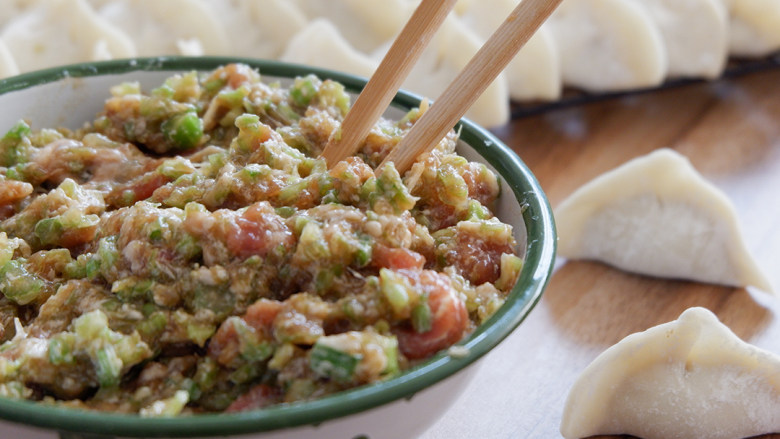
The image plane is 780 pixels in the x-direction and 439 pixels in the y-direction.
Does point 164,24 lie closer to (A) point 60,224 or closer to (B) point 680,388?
(A) point 60,224

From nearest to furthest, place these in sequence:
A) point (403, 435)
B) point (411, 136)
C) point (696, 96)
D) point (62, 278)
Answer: point (403, 435) < point (62, 278) < point (411, 136) < point (696, 96)

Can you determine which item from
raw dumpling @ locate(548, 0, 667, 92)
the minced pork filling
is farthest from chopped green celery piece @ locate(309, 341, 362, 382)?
raw dumpling @ locate(548, 0, 667, 92)

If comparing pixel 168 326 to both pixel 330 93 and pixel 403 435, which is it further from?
pixel 330 93

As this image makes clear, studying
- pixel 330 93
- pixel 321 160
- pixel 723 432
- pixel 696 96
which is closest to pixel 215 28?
pixel 330 93

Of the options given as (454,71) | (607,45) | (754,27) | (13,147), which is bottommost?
(13,147)

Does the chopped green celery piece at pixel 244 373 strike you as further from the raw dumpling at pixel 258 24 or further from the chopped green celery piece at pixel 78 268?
the raw dumpling at pixel 258 24

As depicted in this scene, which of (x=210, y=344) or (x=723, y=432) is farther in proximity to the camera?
(x=723, y=432)

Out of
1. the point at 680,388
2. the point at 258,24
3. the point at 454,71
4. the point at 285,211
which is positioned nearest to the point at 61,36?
the point at 258,24
